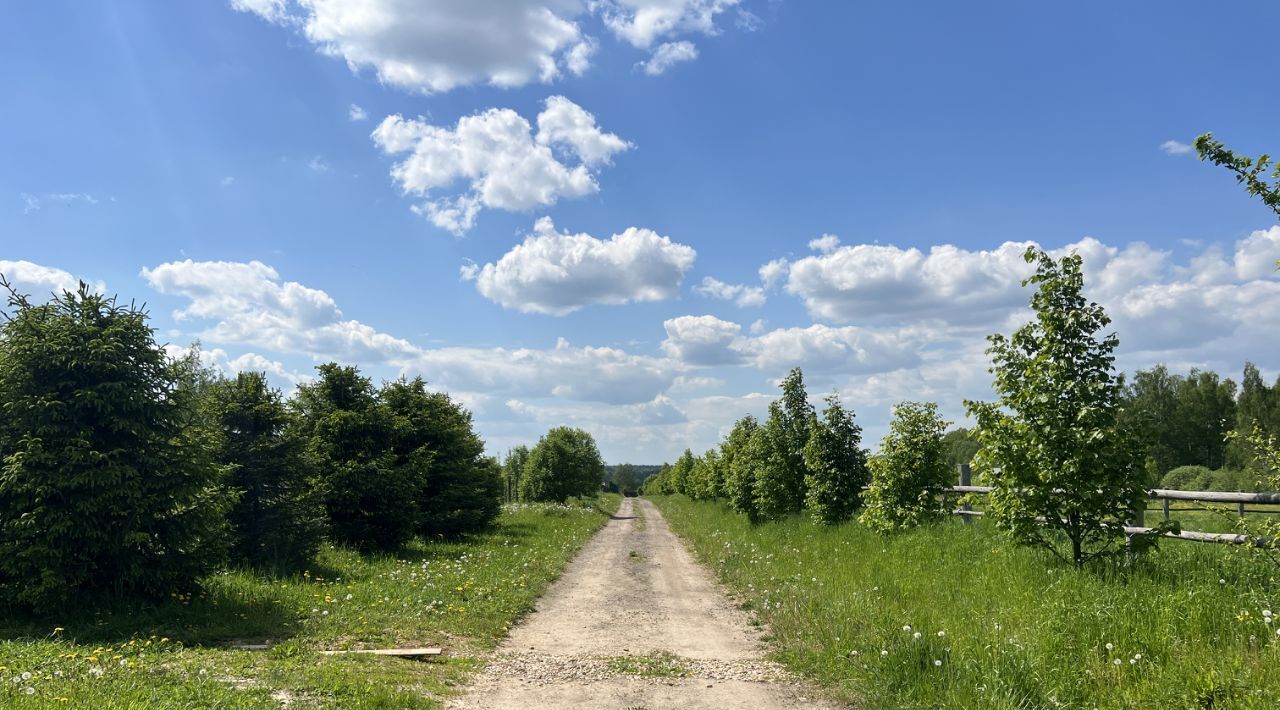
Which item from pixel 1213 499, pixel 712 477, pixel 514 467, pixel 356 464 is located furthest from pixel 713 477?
pixel 514 467

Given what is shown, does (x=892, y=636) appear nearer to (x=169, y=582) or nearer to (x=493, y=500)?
(x=169, y=582)

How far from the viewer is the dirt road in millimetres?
6430

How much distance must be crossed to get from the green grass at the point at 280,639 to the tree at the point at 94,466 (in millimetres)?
516

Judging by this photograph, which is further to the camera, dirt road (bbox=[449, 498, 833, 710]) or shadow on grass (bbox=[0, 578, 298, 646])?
shadow on grass (bbox=[0, 578, 298, 646])

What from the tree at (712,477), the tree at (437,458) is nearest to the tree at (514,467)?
the tree at (712,477)

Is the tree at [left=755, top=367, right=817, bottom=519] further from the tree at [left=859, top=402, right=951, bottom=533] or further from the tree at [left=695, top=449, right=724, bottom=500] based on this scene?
the tree at [left=695, top=449, right=724, bottom=500]

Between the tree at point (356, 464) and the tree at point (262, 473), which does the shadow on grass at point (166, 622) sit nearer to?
the tree at point (262, 473)

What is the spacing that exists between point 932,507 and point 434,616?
10026 millimetres

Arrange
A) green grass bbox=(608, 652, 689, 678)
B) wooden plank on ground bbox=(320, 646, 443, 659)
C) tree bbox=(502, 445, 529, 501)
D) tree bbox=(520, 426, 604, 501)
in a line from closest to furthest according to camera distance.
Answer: green grass bbox=(608, 652, 689, 678) → wooden plank on ground bbox=(320, 646, 443, 659) → tree bbox=(520, 426, 604, 501) → tree bbox=(502, 445, 529, 501)

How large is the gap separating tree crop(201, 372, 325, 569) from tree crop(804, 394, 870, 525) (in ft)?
37.8

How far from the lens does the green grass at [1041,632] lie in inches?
212

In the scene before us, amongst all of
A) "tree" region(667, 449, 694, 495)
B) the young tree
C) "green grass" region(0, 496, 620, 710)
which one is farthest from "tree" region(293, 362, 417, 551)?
"tree" region(667, 449, 694, 495)

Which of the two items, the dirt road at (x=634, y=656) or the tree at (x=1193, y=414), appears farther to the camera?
the tree at (x=1193, y=414)

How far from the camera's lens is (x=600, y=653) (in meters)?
8.19
